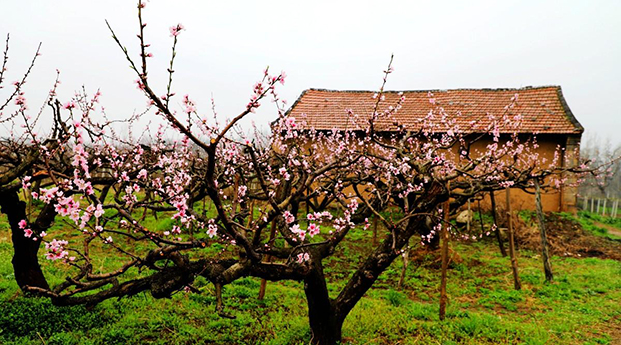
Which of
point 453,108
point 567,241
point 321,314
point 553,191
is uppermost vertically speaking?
point 453,108

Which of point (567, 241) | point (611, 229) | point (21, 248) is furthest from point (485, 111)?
point (21, 248)

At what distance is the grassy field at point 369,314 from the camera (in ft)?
14.0

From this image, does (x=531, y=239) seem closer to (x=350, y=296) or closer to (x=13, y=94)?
(x=350, y=296)

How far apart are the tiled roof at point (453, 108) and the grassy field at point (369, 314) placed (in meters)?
6.63

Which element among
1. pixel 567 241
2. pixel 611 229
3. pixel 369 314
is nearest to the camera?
pixel 369 314

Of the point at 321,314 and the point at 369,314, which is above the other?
the point at 321,314

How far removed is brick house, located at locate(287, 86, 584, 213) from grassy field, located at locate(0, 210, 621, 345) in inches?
217

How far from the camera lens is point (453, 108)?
49.5 feet

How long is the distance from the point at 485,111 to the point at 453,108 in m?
1.22

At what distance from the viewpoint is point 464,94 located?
16.2m

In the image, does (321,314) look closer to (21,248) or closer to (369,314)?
(369,314)

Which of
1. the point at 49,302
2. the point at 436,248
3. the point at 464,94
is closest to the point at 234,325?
the point at 49,302

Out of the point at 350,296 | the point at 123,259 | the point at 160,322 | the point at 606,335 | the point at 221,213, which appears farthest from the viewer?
the point at 123,259

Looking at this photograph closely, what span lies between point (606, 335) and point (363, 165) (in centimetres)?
504
